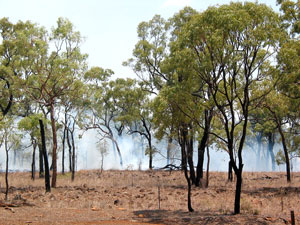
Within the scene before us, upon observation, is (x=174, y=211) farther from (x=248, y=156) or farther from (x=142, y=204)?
(x=248, y=156)

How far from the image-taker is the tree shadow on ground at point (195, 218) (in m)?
14.0

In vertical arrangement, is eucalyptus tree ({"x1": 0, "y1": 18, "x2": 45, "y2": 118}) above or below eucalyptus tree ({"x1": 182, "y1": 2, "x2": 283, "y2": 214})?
above

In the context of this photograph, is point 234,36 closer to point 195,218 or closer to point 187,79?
point 187,79

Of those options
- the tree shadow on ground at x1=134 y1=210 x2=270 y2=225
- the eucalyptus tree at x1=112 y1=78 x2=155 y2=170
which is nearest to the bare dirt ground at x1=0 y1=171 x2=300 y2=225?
the tree shadow on ground at x1=134 y1=210 x2=270 y2=225

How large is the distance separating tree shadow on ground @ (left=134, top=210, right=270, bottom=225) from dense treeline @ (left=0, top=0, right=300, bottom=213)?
2.57 feet

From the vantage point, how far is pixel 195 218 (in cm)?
1463

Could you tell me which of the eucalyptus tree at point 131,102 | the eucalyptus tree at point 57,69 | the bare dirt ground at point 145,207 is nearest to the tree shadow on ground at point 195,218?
the bare dirt ground at point 145,207

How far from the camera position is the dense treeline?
47.6 ft

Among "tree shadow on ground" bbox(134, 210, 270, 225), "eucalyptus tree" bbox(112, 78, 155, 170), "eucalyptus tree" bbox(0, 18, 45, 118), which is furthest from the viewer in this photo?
"eucalyptus tree" bbox(112, 78, 155, 170)

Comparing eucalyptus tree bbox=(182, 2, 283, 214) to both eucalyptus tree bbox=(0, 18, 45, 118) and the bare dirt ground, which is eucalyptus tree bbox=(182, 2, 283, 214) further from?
eucalyptus tree bbox=(0, 18, 45, 118)

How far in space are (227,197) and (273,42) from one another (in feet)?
33.5

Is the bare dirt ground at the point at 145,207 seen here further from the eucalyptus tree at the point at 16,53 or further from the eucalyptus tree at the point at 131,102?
the eucalyptus tree at the point at 131,102

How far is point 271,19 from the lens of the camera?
1445 centimetres

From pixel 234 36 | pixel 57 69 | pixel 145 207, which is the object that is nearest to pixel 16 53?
pixel 57 69
